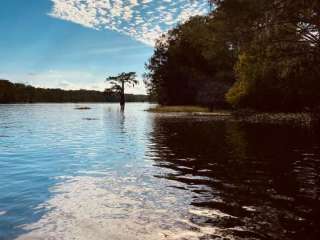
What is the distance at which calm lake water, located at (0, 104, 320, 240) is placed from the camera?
934 cm

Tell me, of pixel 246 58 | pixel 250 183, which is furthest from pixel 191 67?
pixel 250 183

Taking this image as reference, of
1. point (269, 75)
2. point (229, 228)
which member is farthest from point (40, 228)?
point (269, 75)

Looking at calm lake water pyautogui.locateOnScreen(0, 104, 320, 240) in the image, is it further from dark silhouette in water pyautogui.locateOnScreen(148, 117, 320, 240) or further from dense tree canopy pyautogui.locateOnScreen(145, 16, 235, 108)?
dense tree canopy pyautogui.locateOnScreen(145, 16, 235, 108)

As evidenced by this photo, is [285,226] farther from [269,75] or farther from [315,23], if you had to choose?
[269,75]

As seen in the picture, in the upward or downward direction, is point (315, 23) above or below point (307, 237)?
above

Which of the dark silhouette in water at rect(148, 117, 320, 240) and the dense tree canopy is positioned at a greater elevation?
the dense tree canopy

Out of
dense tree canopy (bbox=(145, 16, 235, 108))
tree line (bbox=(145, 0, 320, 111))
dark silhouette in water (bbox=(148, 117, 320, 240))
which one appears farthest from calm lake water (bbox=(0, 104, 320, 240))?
dense tree canopy (bbox=(145, 16, 235, 108))

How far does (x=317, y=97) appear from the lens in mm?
59781

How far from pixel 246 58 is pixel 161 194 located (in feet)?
192

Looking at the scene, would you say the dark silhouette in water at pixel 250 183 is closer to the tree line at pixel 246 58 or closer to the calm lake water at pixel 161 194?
the calm lake water at pixel 161 194

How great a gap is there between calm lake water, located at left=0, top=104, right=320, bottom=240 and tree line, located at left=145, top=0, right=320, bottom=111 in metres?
12.7

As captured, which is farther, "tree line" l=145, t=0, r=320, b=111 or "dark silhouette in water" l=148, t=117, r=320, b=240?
"tree line" l=145, t=0, r=320, b=111

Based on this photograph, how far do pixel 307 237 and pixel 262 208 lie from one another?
8.00 ft

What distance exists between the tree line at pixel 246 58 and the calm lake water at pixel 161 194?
41.6 feet
